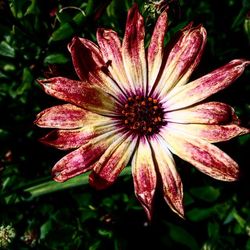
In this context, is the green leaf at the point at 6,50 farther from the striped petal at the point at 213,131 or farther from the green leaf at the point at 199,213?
the green leaf at the point at 199,213

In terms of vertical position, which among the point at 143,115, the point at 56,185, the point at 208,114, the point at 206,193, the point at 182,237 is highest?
the point at 208,114

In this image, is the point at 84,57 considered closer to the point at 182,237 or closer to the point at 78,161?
the point at 78,161

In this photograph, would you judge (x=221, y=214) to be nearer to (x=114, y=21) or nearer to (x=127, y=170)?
(x=127, y=170)

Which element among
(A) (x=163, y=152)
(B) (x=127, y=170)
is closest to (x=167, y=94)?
(A) (x=163, y=152)

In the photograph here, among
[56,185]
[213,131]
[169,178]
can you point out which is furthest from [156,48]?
[56,185]

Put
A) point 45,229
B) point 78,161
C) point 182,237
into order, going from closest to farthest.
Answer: point 78,161 < point 45,229 < point 182,237

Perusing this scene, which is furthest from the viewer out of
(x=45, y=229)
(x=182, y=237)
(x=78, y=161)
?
(x=182, y=237)
